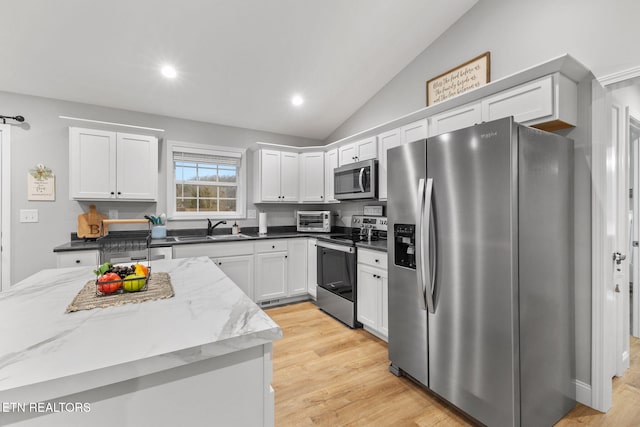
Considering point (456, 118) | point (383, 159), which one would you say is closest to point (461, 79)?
point (456, 118)

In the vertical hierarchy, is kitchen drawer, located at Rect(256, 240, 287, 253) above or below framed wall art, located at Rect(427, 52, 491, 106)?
below

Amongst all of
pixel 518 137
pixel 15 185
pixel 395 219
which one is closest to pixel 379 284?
pixel 395 219

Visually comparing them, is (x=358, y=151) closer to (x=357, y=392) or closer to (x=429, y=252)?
(x=429, y=252)

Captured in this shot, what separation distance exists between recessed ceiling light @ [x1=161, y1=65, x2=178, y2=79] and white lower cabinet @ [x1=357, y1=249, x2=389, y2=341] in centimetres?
268

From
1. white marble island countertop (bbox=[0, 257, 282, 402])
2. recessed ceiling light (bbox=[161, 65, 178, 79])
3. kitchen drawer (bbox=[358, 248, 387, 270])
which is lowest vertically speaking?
kitchen drawer (bbox=[358, 248, 387, 270])

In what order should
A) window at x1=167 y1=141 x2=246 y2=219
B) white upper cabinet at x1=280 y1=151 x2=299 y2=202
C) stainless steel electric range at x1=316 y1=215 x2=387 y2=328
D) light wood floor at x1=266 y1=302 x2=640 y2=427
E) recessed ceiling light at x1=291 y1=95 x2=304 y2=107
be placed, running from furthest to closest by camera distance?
white upper cabinet at x1=280 y1=151 x2=299 y2=202 → window at x1=167 y1=141 x2=246 y2=219 → recessed ceiling light at x1=291 y1=95 x2=304 y2=107 → stainless steel electric range at x1=316 y1=215 x2=387 y2=328 → light wood floor at x1=266 y1=302 x2=640 y2=427

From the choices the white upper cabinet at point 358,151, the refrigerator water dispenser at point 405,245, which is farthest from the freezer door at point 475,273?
the white upper cabinet at point 358,151

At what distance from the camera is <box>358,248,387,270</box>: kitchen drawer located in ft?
8.88

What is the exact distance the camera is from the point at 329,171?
13.6ft

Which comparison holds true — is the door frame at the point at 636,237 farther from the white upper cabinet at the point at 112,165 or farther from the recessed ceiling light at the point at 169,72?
the white upper cabinet at the point at 112,165

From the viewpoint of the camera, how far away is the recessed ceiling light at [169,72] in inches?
113

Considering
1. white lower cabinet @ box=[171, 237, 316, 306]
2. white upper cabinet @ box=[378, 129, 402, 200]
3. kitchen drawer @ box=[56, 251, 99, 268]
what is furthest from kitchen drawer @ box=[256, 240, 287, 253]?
kitchen drawer @ box=[56, 251, 99, 268]

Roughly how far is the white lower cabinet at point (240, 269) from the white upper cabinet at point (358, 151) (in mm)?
1783

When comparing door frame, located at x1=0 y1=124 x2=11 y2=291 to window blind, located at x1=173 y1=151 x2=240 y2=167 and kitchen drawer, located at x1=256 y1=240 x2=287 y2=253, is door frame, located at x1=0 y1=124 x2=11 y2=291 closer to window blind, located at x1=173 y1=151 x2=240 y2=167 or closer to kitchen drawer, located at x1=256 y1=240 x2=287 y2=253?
window blind, located at x1=173 y1=151 x2=240 y2=167
